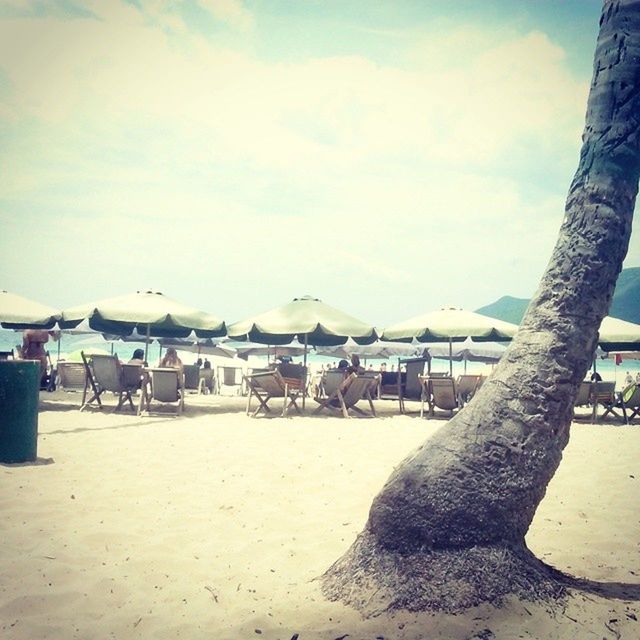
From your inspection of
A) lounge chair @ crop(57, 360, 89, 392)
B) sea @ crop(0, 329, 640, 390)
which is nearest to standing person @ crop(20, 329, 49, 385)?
sea @ crop(0, 329, 640, 390)

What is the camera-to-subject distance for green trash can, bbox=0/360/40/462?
475cm

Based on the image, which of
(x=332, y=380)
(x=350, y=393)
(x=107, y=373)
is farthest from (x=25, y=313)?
(x=350, y=393)

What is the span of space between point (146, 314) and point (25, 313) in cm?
321

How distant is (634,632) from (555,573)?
46 centimetres

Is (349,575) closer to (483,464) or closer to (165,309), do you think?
(483,464)

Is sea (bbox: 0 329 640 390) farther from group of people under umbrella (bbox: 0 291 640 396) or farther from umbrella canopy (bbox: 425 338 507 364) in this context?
group of people under umbrella (bbox: 0 291 640 396)

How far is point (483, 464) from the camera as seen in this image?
2195 mm

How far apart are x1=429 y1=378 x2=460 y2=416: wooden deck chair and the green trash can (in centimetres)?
714

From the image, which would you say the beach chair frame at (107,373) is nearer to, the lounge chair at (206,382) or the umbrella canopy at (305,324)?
the umbrella canopy at (305,324)

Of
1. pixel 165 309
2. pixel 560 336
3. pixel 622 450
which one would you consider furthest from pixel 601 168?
pixel 165 309

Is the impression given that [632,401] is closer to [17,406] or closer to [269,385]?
[269,385]

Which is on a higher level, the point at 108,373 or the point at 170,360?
the point at 170,360

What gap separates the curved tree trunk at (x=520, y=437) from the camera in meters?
2.16

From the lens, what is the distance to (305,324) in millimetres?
10508
